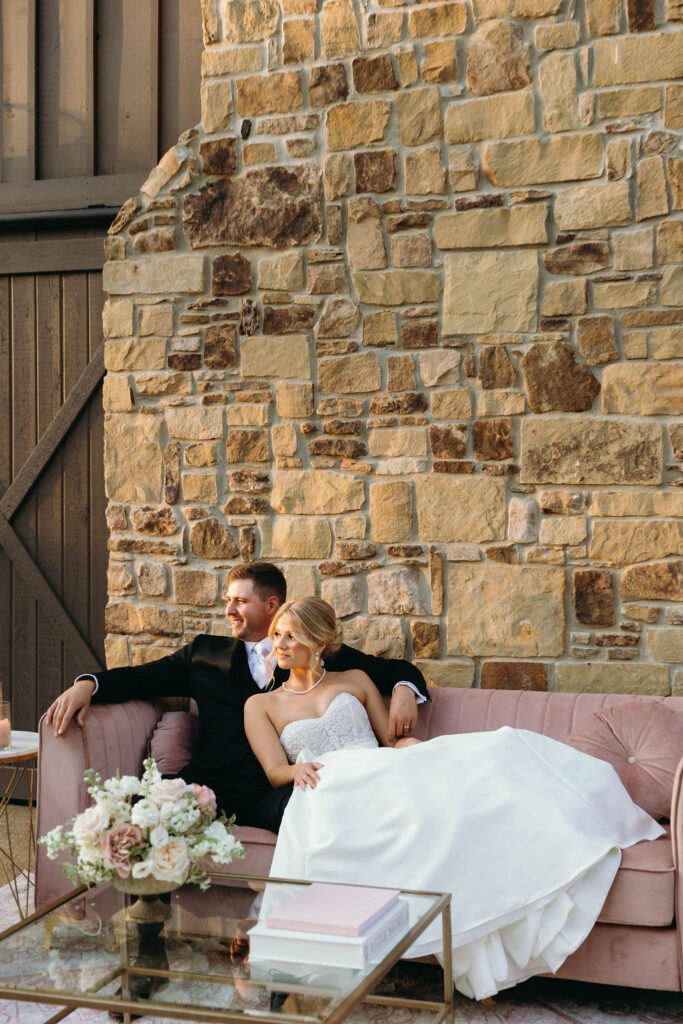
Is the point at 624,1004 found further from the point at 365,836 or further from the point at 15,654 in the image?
the point at 15,654

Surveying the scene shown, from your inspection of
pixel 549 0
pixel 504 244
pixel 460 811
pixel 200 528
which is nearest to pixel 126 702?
pixel 200 528

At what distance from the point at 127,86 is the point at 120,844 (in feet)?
12.6

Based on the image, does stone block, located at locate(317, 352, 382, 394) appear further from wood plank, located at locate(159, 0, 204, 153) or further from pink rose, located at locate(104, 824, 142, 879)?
pink rose, located at locate(104, 824, 142, 879)

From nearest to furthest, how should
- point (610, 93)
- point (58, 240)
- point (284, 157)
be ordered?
point (610, 93), point (284, 157), point (58, 240)

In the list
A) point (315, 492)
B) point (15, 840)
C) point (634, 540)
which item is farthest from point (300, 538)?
point (15, 840)

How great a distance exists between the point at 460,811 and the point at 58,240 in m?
3.47

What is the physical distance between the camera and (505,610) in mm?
3922

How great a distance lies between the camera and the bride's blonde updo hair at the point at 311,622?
131 inches

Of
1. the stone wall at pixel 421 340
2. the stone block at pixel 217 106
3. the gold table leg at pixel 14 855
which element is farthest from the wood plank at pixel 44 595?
the stone block at pixel 217 106

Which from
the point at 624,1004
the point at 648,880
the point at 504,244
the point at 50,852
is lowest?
the point at 624,1004

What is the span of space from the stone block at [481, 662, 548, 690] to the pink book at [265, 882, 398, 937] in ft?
5.44

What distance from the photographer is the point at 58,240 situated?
5.04 m

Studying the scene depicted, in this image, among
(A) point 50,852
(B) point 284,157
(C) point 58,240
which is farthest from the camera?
(C) point 58,240

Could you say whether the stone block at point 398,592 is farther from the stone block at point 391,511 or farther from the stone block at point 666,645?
the stone block at point 666,645
